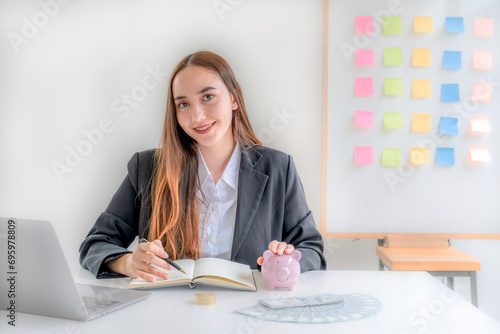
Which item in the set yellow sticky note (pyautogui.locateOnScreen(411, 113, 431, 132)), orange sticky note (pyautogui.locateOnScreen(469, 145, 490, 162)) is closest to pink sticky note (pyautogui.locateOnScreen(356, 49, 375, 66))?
yellow sticky note (pyautogui.locateOnScreen(411, 113, 431, 132))

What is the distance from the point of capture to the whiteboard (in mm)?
2295

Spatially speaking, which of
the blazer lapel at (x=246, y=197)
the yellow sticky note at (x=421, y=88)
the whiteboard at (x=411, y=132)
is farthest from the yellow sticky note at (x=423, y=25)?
A: the blazer lapel at (x=246, y=197)

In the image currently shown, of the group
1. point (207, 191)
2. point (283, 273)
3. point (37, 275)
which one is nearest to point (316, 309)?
point (283, 273)

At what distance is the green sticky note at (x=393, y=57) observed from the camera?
2.29m

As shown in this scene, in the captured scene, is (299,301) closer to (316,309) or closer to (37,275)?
(316,309)

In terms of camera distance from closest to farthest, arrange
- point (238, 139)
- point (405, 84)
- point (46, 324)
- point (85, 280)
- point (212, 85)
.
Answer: point (46, 324)
point (85, 280)
point (212, 85)
point (238, 139)
point (405, 84)

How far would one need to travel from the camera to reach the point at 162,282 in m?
1.22

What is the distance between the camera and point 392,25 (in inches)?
90.4

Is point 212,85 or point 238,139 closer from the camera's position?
point 212,85

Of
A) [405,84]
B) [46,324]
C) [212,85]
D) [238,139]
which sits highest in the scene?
[405,84]

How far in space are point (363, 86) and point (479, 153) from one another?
62 cm

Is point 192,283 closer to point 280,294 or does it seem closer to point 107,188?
point 280,294

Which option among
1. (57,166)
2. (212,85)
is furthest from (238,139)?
(57,166)

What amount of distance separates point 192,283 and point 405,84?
153 cm
